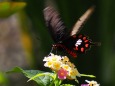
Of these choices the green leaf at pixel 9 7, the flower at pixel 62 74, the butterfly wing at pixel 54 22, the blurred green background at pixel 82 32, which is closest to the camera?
the flower at pixel 62 74

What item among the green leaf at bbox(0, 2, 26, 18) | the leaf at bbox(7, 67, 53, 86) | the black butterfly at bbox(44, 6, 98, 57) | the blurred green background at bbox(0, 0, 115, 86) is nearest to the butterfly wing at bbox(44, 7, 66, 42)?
the black butterfly at bbox(44, 6, 98, 57)

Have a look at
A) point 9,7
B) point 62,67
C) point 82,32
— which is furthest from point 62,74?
point 82,32

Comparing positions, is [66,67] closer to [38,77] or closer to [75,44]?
[38,77]

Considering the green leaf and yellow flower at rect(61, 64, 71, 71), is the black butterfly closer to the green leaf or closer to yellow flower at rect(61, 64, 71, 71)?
yellow flower at rect(61, 64, 71, 71)

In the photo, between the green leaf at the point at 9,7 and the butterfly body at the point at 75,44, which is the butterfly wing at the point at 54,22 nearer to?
the butterfly body at the point at 75,44

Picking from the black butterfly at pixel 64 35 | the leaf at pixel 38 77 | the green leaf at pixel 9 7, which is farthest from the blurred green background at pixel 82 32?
the leaf at pixel 38 77

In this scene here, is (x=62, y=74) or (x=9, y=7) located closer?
(x=62, y=74)

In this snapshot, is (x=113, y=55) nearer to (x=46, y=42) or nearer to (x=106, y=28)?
(x=106, y=28)
